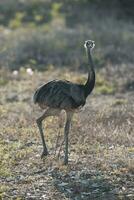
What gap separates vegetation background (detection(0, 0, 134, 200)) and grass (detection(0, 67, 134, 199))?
0.5 inches

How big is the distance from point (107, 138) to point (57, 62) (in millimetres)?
8840

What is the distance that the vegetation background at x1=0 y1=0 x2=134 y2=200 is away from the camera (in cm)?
918

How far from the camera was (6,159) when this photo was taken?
10094mm

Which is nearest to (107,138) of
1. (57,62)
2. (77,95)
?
(77,95)

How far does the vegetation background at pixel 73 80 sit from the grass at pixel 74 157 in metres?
0.01

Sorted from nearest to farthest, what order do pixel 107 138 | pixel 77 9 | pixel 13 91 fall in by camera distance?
pixel 107 138 < pixel 13 91 < pixel 77 9

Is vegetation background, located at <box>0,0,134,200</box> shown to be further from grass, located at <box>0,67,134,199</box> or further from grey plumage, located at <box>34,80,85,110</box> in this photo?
grey plumage, located at <box>34,80,85,110</box>

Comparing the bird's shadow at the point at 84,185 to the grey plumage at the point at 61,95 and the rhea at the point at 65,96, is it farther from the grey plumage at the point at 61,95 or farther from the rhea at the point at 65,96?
the grey plumage at the point at 61,95

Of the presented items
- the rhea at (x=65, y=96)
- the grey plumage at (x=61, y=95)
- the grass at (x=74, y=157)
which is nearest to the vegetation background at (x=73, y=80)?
the grass at (x=74, y=157)

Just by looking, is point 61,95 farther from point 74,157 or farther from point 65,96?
point 74,157

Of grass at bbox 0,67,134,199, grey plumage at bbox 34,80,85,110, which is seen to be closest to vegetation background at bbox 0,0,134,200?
grass at bbox 0,67,134,199

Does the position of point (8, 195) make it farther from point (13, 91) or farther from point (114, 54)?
point (114, 54)

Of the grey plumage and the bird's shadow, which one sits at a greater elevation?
the grey plumage

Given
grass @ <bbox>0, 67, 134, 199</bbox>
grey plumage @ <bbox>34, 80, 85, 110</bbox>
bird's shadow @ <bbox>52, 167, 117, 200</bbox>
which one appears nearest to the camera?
bird's shadow @ <bbox>52, 167, 117, 200</bbox>
